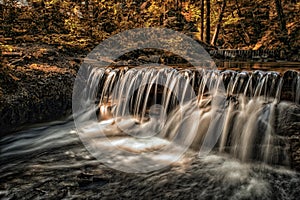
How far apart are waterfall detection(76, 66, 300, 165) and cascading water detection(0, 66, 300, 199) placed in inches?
0.8

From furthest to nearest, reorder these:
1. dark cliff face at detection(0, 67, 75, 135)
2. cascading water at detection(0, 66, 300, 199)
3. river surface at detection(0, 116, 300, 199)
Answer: dark cliff face at detection(0, 67, 75, 135) < cascading water at detection(0, 66, 300, 199) < river surface at detection(0, 116, 300, 199)

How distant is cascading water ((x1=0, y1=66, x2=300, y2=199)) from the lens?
13.2ft

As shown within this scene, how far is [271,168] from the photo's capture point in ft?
14.4

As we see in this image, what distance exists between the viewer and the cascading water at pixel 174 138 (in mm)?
4031

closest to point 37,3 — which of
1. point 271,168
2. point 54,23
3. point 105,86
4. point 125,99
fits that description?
point 54,23

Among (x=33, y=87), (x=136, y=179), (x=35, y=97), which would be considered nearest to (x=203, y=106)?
(x=136, y=179)

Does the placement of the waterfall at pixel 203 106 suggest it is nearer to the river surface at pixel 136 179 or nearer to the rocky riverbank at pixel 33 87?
the river surface at pixel 136 179

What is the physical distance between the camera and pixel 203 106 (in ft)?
19.5

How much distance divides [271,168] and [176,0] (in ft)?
64.2

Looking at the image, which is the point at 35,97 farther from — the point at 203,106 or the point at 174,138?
the point at 203,106

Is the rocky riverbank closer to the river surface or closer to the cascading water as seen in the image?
the cascading water

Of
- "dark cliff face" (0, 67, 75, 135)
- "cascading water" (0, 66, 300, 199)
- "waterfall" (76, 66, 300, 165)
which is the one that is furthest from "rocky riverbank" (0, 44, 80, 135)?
"waterfall" (76, 66, 300, 165)

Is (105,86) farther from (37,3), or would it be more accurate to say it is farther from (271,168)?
(37,3)

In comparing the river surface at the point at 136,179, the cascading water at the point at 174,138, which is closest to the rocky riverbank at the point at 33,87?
the cascading water at the point at 174,138
